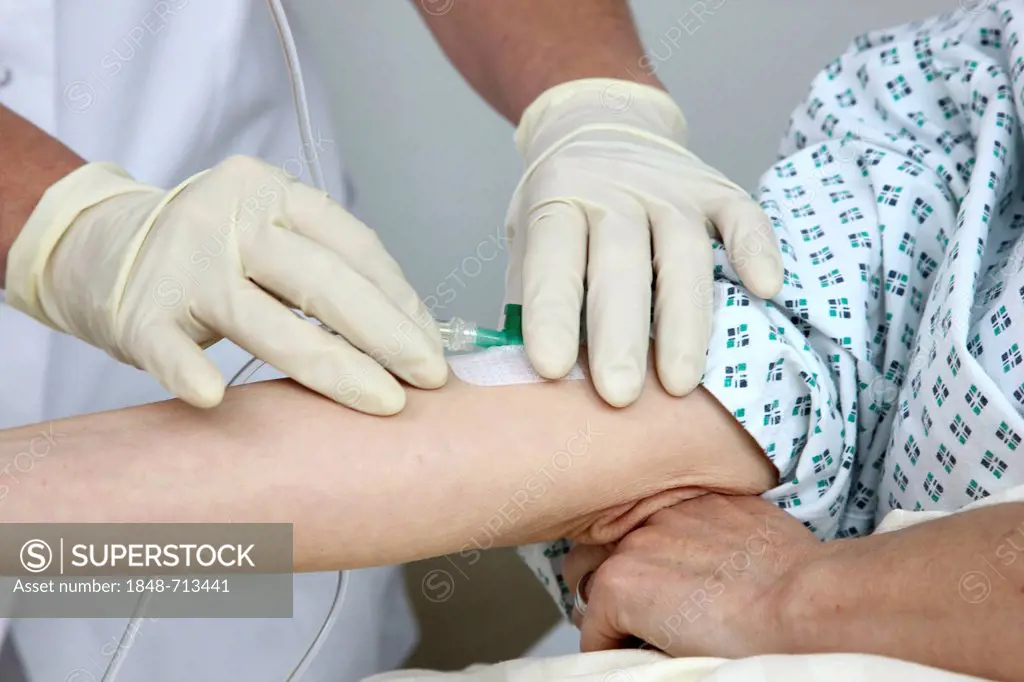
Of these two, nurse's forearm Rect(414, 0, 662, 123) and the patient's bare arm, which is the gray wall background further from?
the patient's bare arm

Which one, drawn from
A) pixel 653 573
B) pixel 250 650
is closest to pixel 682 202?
pixel 653 573

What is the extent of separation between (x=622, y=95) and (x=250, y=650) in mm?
871

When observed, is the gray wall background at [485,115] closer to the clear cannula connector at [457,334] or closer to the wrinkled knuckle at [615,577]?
the clear cannula connector at [457,334]

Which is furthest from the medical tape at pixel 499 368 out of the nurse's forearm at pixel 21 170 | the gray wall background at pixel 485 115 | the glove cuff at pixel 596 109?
the gray wall background at pixel 485 115

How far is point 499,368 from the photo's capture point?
807 mm

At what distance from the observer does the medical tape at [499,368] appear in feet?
2.59

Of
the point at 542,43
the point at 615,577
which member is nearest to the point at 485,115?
the point at 542,43

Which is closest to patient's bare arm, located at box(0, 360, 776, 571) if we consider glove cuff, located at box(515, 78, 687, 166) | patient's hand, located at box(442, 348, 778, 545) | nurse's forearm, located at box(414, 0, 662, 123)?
patient's hand, located at box(442, 348, 778, 545)

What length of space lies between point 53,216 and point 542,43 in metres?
0.63

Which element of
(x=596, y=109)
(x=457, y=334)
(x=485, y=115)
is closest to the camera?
(x=457, y=334)

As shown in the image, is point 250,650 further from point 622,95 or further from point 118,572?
point 622,95

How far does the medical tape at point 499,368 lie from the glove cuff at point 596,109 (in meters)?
0.34

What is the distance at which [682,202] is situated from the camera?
3.12ft

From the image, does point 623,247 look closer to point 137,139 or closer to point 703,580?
point 703,580
